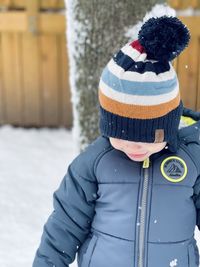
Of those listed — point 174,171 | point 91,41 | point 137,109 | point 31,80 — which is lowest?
point 31,80

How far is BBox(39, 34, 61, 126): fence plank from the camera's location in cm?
564

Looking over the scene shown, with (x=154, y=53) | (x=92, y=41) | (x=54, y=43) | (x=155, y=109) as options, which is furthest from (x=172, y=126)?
(x=54, y=43)

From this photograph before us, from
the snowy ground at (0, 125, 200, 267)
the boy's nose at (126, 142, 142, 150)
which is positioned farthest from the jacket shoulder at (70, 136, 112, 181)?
the snowy ground at (0, 125, 200, 267)

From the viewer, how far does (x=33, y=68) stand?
574cm

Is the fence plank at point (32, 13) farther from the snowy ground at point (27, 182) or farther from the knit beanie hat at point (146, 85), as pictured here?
the knit beanie hat at point (146, 85)

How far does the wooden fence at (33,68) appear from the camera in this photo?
18.1ft

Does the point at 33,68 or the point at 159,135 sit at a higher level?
the point at 159,135

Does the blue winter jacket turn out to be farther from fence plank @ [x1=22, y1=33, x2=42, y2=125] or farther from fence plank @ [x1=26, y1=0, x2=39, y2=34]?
fence plank @ [x1=22, y1=33, x2=42, y2=125]

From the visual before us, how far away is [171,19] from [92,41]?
6.03 ft

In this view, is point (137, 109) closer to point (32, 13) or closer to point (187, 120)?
point (187, 120)

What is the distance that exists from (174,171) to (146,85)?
342mm

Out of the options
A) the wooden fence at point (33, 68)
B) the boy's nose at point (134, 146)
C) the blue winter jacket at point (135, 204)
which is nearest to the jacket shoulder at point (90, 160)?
the blue winter jacket at point (135, 204)

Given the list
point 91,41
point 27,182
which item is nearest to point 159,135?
point 91,41

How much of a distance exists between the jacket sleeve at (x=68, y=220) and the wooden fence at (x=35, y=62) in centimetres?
333
